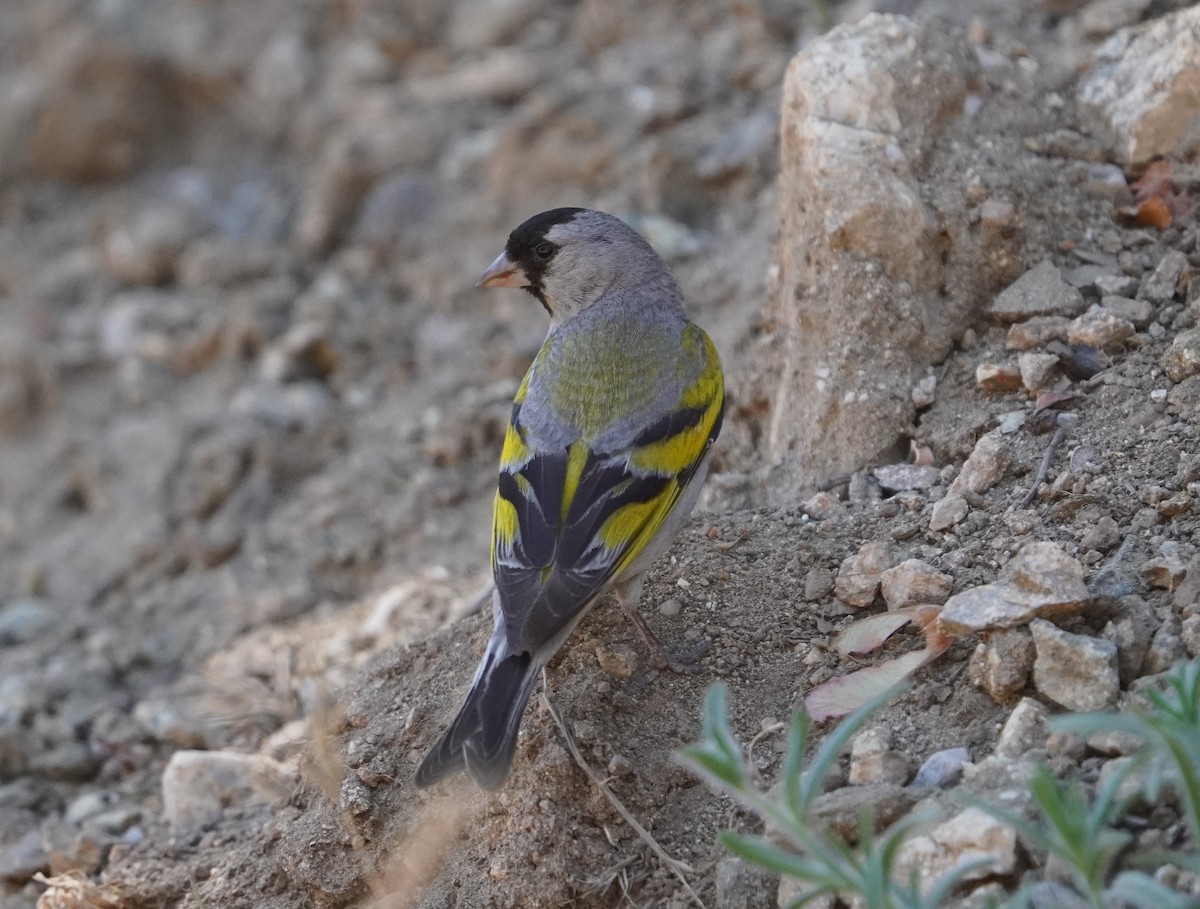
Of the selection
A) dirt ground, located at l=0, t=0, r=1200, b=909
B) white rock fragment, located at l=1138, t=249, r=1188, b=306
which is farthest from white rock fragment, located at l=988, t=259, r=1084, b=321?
white rock fragment, located at l=1138, t=249, r=1188, b=306

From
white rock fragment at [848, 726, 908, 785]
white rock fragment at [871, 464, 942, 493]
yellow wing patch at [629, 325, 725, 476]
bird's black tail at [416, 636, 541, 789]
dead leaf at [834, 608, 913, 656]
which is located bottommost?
white rock fragment at [871, 464, 942, 493]

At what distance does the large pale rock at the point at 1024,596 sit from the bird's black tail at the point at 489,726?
107cm

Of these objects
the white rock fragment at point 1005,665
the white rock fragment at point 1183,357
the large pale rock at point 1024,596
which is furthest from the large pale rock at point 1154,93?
the white rock fragment at point 1005,665

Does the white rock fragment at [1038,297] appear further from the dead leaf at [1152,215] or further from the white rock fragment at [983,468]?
the white rock fragment at [983,468]

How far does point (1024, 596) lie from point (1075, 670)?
265mm

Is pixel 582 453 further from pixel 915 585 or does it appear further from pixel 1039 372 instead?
pixel 1039 372

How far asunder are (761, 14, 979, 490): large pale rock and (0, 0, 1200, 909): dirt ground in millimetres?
118

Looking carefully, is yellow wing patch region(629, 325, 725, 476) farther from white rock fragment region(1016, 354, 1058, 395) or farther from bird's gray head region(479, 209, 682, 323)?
white rock fragment region(1016, 354, 1058, 395)

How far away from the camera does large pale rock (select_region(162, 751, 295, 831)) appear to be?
4.37 m

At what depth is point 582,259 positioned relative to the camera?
4.98 m

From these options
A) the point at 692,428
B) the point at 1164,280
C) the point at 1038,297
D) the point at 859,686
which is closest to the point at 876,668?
the point at 859,686

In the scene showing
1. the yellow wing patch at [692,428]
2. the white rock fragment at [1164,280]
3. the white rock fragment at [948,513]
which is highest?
the yellow wing patch at [692,428]

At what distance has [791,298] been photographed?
4.74m

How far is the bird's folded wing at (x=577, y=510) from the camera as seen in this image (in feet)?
11.8
